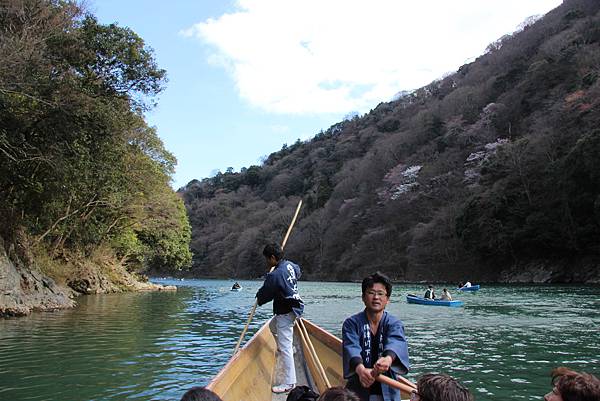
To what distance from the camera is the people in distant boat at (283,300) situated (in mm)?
5566

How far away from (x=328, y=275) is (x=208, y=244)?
3788cm

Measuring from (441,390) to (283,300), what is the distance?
354 centimetres

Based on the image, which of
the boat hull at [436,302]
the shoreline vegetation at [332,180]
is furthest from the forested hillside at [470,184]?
the boat hull at [436,302]

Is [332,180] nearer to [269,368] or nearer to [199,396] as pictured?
[269,368]

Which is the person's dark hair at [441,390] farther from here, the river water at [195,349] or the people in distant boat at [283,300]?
the river water at [195,349]

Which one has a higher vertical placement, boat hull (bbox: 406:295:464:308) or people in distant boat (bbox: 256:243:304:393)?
people in distant boat (bbox: 256:243:304:393)

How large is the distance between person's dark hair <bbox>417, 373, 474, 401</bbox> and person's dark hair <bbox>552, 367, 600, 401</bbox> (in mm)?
464

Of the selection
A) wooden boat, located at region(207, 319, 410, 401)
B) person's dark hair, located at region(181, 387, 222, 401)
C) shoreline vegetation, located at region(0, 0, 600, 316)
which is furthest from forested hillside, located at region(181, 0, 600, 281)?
person's dark hair, located at region(181, 387, 222, 401)

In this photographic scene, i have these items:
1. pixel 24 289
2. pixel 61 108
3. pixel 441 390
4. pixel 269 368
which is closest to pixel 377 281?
pixel 441 390

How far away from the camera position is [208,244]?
95.2 metres

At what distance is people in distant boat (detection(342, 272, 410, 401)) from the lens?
127 inches

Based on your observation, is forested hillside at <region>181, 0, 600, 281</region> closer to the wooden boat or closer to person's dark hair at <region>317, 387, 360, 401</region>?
the wooden boat

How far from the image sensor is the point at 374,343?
11.0 feet

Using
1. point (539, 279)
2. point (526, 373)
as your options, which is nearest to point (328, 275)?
point (539, 279)
